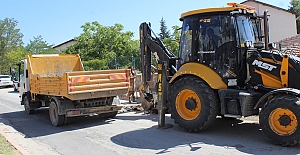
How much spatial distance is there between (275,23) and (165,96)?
25.7 m

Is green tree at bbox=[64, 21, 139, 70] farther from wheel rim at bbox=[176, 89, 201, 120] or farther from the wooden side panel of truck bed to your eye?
wheel rim at bbox=[176, 89, 201, 120]

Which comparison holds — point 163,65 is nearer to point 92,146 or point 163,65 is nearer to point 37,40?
point 92,146

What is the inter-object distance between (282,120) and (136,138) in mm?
3297

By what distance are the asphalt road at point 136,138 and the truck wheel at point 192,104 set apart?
0.98 feet

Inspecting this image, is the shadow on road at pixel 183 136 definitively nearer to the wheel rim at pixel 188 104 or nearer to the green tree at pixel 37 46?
the wheel rim at pixel 188 104

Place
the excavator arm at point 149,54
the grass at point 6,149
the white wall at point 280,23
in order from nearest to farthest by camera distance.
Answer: the grass at point 6,149, the excavator arm at point 149,54, the white wall at point 280,23

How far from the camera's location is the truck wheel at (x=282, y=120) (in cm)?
586

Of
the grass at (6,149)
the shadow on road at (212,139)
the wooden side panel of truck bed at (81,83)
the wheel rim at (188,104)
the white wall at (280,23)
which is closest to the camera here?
the shadow on road at (212,139)

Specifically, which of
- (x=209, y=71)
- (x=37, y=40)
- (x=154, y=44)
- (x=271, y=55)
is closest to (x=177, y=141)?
(x=209, y=71)

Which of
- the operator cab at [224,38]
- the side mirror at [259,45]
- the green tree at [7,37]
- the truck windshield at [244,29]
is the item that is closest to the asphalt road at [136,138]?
the operator cab at [224,38]

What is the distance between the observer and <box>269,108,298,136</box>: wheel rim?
232 inches

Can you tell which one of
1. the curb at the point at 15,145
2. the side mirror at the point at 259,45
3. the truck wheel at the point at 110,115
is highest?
the side mirror at the point at 259,45

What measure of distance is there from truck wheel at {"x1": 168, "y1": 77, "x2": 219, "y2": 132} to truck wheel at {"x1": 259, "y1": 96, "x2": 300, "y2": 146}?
4.15 feet

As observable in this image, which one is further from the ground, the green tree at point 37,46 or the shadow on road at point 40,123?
the green tree at point 37,46
